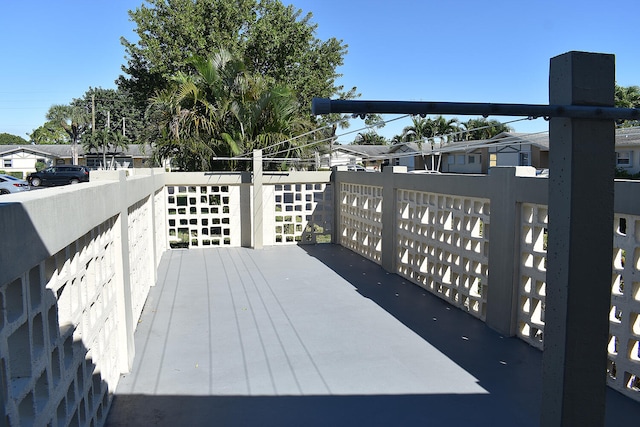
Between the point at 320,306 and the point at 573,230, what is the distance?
5.18 m

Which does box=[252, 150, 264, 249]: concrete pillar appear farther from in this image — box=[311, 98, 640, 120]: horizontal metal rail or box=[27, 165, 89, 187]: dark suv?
box=[27, 165, 89, 187]: dark suv

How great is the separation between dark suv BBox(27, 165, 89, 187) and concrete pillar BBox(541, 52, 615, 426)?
87.3 feet

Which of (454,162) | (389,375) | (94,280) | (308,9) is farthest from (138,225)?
(454,162)

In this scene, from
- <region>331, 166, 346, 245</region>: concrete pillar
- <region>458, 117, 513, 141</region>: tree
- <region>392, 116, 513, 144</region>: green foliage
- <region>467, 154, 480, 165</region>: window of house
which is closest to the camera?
<region>331, 166, 346, 245</region>: concrete pillar

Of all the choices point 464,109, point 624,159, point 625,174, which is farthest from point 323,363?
point 624,159

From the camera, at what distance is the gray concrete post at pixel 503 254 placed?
221 inches

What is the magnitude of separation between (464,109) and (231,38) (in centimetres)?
1812

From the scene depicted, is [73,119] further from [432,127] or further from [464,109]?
[464,109]

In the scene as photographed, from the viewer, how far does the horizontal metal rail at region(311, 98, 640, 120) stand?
192 cm

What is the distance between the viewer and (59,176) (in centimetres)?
2573

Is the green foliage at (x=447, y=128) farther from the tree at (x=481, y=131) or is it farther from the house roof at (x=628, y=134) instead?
the house roof at (x=628, y=134)

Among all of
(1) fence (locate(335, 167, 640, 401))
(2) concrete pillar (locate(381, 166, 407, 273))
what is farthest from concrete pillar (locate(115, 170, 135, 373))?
(2) concrete pillar (locate(381, 166, 407, 273))

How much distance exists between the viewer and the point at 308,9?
20.3m

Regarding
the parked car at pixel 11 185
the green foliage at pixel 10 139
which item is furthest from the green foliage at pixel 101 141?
the green foliage at pixel 10 139
